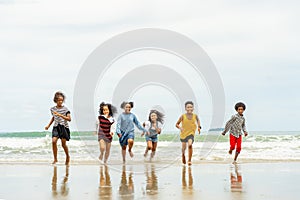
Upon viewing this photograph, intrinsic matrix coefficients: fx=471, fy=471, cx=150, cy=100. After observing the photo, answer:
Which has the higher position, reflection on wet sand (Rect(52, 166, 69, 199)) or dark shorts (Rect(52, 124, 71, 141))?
dark shorts (Rect(52, 124, 71, 141))

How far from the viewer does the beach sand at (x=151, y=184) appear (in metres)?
6.97

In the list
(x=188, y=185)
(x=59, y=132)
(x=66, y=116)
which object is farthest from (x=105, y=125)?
(x=188, y=185)

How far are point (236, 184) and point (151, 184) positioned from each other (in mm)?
1500

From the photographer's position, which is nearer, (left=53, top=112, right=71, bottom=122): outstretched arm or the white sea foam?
(left=53, top=112, right=71, bottom=122): outstretched arm

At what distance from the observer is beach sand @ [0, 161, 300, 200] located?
6969 mm

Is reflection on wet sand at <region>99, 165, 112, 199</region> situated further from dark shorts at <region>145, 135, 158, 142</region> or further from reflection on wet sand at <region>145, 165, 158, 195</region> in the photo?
dark shorts at <region>145, 135, 158, 142</region>

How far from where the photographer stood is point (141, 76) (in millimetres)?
15961

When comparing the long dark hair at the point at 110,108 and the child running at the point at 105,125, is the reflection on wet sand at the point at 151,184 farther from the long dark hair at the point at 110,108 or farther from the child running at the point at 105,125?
the long dark hair at the point at 110,108

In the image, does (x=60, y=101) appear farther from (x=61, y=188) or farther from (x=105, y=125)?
(x=61, y=188)

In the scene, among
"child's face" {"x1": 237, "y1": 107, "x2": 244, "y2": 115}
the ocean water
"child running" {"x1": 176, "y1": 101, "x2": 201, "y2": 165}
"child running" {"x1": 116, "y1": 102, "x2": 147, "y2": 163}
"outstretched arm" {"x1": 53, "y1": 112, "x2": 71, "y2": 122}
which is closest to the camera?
"outstretched arm" {"x1": 53, "y1": 112, "x2": 71, "y2": 122}

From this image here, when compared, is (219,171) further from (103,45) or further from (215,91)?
(103,45)

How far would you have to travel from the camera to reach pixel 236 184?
327 inches

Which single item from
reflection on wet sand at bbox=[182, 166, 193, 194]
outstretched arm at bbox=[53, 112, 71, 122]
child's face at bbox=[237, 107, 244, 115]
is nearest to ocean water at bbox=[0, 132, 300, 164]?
outstretched arm at bbox=[53, 112, 71, 122]

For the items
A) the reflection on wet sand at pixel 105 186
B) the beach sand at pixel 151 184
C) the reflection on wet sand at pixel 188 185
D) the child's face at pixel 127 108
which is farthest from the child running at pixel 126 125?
the reflection on wet sand at pixel 188 185
